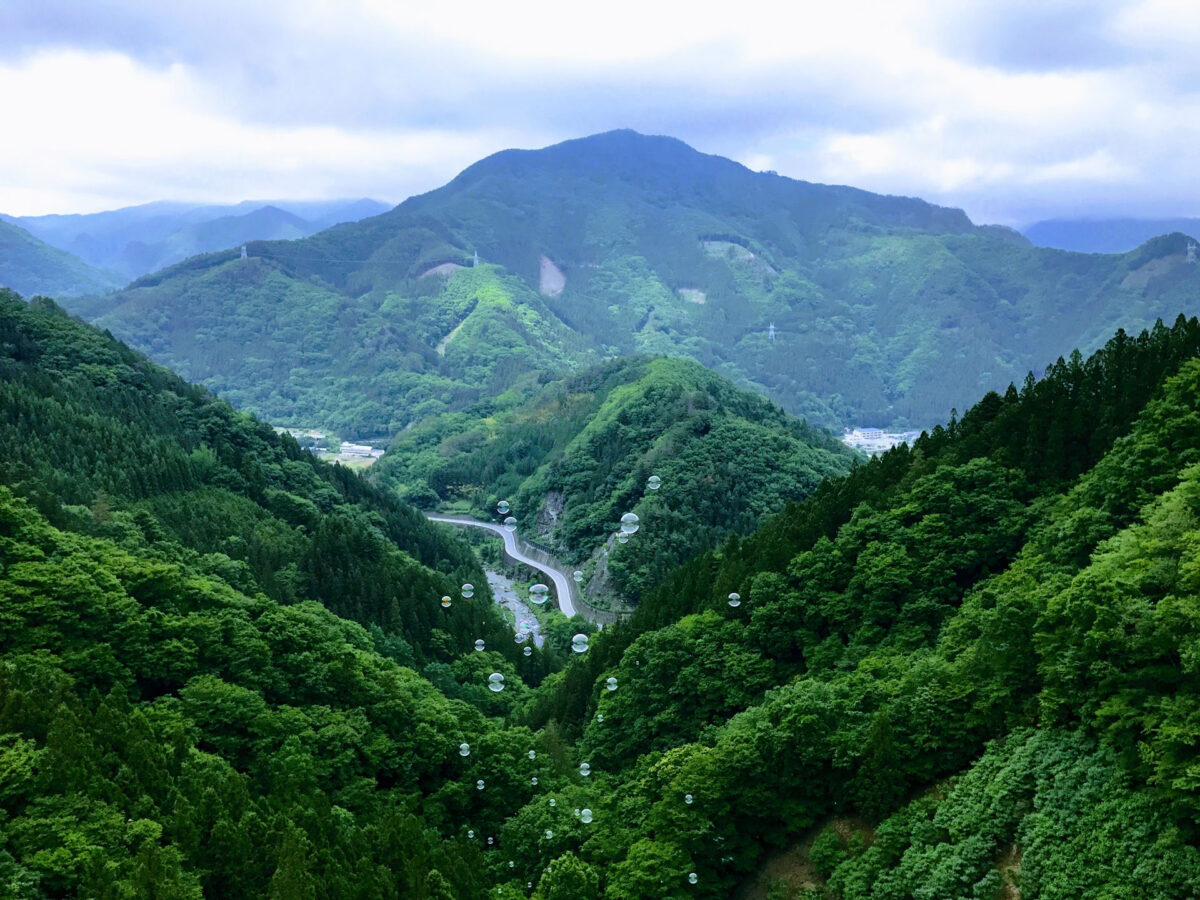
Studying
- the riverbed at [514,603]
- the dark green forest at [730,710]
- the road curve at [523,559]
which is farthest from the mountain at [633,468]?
the dark green forest at [730,710]

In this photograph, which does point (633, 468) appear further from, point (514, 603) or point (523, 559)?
point (514, 603)

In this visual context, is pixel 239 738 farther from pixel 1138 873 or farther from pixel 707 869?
pixel 1138 873

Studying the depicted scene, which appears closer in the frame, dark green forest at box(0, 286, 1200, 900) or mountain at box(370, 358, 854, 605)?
dark green forest at box(0, 286, 1200, 900)

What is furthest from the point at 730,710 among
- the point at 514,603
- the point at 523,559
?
the point at 523,559

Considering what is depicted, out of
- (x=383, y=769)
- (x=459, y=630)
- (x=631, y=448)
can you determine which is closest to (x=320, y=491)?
(x=459, y=630)

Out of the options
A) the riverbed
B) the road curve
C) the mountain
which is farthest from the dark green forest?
the mountain

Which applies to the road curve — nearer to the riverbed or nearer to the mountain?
the mountain
